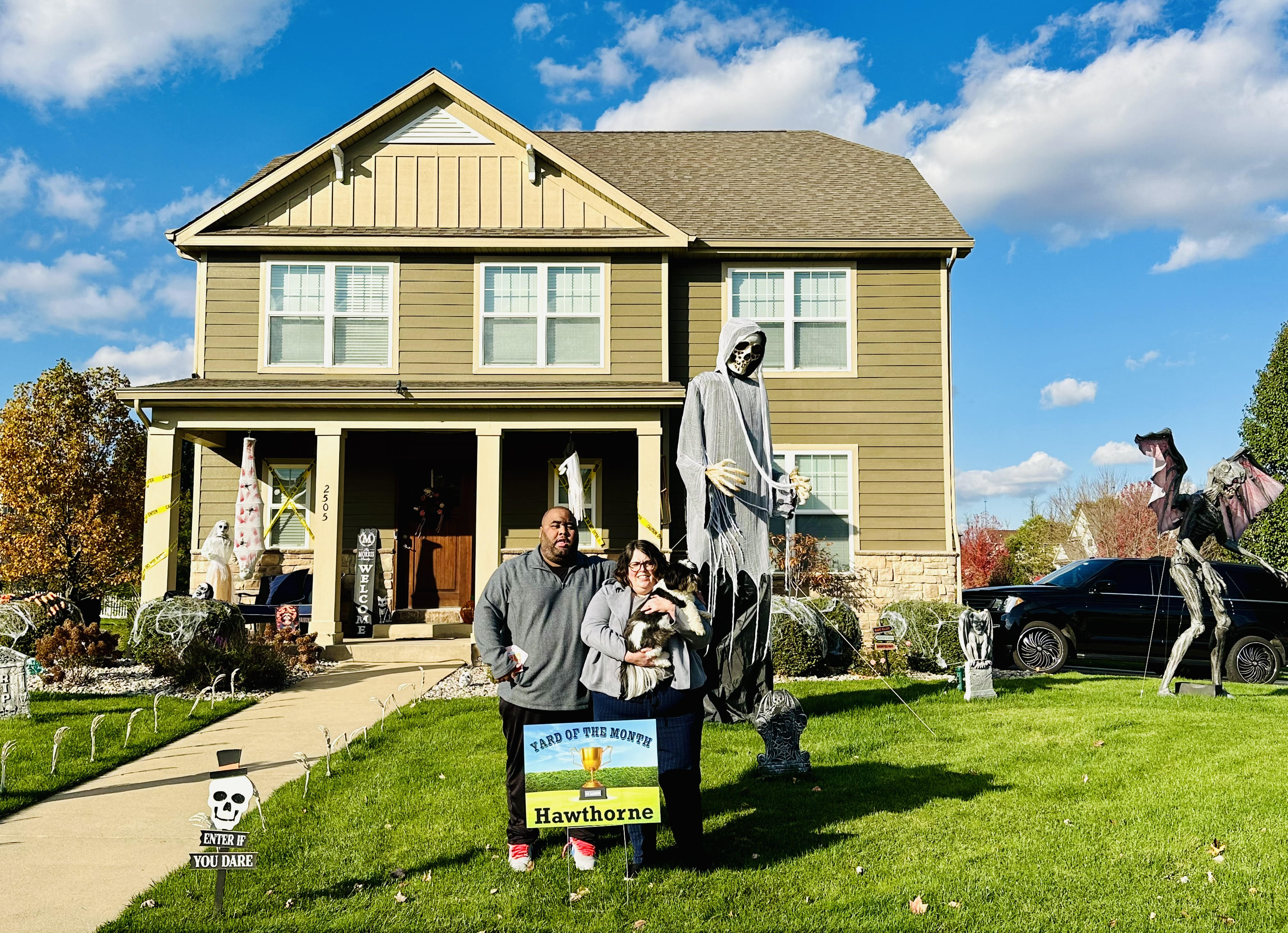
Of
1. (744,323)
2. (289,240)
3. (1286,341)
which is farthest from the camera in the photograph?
(1286,341)

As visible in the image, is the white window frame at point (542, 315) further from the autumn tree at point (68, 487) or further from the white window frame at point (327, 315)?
the autumn tree at point (68, 487)

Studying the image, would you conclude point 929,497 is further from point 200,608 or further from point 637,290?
point 200,608

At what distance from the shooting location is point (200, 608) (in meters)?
9.93

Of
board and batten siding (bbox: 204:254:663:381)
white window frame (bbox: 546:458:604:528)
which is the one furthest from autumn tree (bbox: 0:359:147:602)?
white window frame (bbox: 546:458:604:528)

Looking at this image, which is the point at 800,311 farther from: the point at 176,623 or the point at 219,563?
the point at 176,623

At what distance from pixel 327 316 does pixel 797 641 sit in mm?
8455

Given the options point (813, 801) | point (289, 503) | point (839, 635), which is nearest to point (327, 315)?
point (289, 503)

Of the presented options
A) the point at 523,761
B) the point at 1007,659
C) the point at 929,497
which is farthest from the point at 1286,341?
the point at 523,761

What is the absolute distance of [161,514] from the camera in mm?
12391

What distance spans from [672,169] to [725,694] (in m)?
12.8

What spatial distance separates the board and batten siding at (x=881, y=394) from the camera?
48.1ft

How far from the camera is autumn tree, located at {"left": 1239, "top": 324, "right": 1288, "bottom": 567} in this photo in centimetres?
1848

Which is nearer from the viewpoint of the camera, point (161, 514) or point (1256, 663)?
point (1256, 663)

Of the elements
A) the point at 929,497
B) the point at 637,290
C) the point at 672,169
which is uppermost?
the point at 672,169
